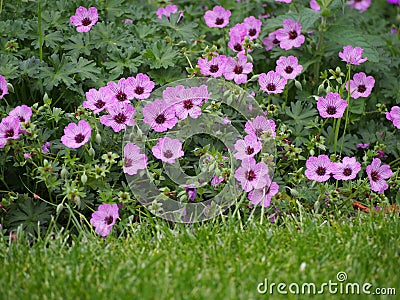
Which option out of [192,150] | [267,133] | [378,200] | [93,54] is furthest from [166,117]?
[378,200]

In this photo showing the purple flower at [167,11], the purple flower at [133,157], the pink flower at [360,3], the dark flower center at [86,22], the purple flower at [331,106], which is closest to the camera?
the purple flower at [133,157]

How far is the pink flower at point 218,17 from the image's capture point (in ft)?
11.0

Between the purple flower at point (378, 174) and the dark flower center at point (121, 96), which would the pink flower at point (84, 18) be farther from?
the purple flower at point (378, 174)

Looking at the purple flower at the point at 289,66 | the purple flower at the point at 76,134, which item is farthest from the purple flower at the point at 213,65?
the purple flower at the point at 76,134

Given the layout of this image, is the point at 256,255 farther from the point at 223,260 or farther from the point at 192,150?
the point at 192,150

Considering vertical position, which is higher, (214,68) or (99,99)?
(214,68)

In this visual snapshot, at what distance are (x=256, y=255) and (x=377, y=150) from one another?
1.10 meters

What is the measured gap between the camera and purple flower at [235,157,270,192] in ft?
8.68

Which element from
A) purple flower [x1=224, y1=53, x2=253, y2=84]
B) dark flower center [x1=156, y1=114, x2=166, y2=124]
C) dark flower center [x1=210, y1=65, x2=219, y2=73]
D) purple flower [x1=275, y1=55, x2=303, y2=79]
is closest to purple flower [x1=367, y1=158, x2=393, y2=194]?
purple flower [x1=275, y1=55, x2=303, y2=79]

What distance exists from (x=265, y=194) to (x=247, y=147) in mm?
210

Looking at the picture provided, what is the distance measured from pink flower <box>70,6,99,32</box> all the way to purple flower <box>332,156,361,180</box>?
130 centimetres

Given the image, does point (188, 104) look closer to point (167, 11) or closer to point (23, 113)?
point (23, 113)

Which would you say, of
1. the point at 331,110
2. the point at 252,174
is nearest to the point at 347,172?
the point at 331,110

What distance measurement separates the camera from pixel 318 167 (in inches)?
109
